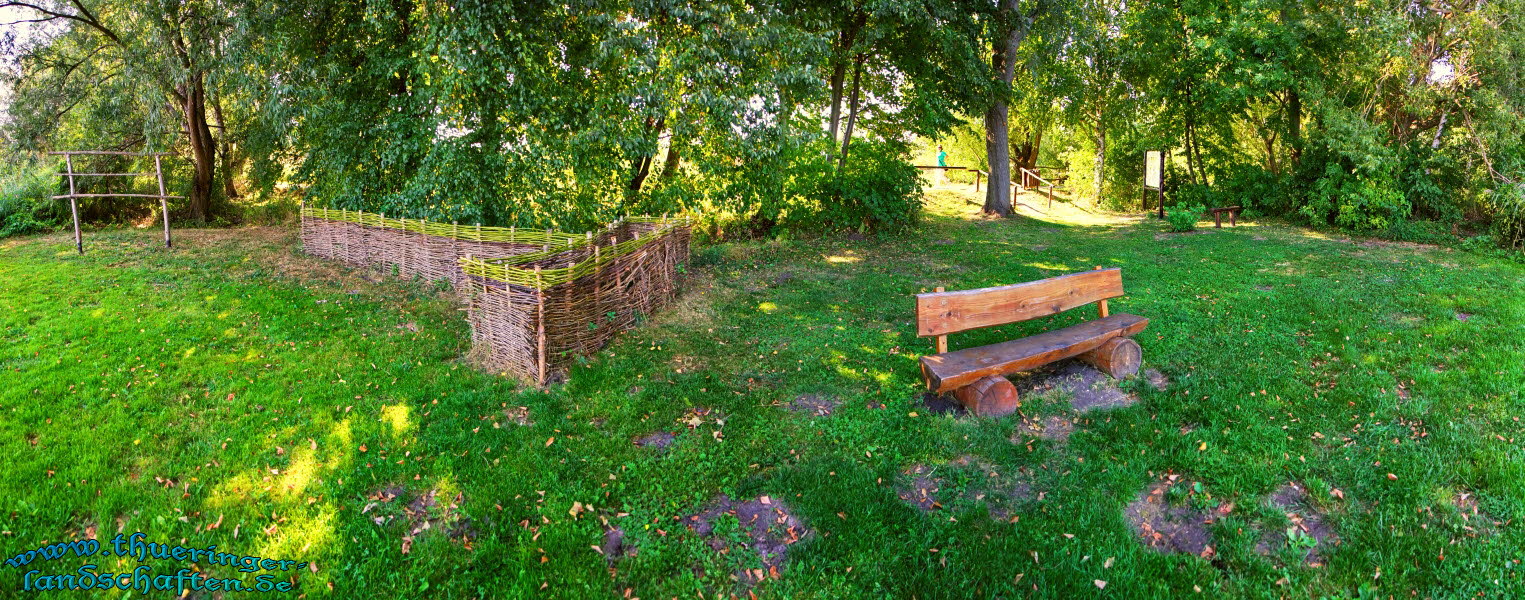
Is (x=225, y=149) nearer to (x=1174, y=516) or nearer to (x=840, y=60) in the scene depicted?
(x=840, y=60)

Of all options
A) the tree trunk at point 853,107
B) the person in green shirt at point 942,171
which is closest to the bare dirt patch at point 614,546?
the tree trunk at point 853,107

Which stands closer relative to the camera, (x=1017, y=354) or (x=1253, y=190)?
(x=1017, y=354)

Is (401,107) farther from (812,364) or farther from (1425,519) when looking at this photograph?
(1425,519)

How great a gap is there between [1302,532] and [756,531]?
2972 millimetres

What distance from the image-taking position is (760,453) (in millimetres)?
4762

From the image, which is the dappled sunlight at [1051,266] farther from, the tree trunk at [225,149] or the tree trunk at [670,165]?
the tree trunk at [225,149]

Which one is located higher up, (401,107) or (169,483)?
(401,107)

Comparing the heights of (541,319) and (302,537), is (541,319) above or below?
above

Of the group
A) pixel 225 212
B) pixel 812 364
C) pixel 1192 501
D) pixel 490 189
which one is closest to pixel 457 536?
pixel 812 364

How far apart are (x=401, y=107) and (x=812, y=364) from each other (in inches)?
364

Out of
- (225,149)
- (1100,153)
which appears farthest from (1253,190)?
(225,149)

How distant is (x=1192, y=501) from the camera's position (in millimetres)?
4035

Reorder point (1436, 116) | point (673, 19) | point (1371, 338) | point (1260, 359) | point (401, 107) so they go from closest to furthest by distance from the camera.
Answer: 1. point (1260, 359)
2. point (1371, 338)
3. point (673, 19)
4. point (401, 107)
5. point (1436, 116)

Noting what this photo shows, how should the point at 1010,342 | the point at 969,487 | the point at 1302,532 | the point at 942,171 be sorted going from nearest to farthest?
the point at 1302,532
the point at 969,487
the point at 1010,342
the point at 942,171
